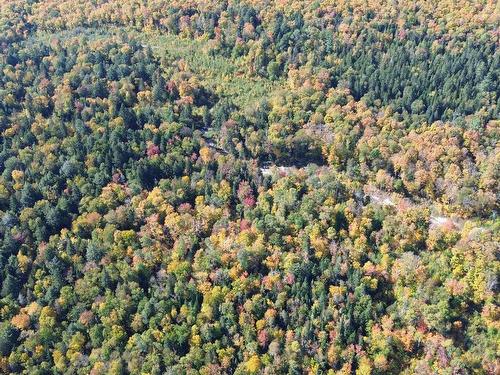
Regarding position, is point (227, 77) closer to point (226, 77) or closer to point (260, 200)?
point (226, 77)

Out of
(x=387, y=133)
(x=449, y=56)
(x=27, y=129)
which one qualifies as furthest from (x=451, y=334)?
(x=27, y=129)

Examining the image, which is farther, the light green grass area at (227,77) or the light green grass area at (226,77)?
the light green grass area at (226,77)

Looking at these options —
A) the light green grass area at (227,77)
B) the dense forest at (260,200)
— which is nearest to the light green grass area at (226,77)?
the light green grass area at (227,77)

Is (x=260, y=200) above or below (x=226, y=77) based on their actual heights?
below

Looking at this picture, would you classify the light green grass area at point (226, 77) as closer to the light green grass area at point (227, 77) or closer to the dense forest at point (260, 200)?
the light green grass area at point (227, 77)

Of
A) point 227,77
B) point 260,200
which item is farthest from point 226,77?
point 260,200

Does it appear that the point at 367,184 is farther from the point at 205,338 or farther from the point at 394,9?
the point at 394,9

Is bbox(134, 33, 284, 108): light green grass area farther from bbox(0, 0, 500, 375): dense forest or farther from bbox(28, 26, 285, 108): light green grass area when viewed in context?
bbox(0, 0, 500, 375): dense forest

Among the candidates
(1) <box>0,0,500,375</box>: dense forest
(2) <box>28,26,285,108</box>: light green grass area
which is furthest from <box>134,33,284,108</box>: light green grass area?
(1) <box>0,0,500,375</box>: dense forest

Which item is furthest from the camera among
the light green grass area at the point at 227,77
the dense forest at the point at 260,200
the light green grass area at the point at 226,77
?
the light green grass area at the point at 226,77
